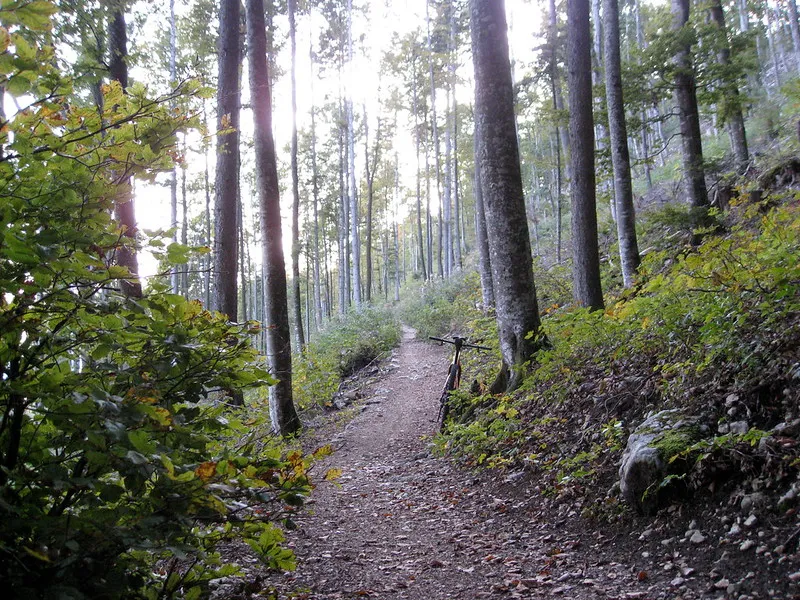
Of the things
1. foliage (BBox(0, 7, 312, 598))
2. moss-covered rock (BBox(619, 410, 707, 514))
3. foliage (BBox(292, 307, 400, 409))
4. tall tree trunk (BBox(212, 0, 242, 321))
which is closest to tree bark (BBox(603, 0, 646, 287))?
moss-covered rock (BBox(619, 410, 707, 514))

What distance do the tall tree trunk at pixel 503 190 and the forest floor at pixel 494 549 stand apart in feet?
6.56

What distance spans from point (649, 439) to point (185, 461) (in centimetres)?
328

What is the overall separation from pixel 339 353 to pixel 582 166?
429 inches

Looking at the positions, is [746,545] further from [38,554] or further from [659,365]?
[38,554]

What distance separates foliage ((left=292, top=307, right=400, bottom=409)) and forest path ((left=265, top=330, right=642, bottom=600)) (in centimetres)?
432

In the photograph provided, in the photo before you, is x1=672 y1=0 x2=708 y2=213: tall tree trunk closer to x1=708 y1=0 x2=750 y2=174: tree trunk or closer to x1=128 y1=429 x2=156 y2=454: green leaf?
x1=708 y1=0 x2=750 y2=174: tree trunk

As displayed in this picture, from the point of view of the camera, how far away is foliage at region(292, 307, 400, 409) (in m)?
12.4

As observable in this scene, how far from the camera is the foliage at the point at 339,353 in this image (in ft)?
40.8

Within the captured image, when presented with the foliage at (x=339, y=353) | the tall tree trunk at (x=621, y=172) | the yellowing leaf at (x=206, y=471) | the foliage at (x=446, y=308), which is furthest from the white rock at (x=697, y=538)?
the foliage at (x=446, y=308)

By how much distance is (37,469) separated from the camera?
1.83 metres

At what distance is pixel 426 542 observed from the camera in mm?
4656

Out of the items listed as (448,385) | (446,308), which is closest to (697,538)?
(448,385)

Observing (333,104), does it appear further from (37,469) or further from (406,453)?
(37,469)

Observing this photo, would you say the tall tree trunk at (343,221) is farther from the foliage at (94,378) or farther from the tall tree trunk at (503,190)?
the foliage at (94,378)
